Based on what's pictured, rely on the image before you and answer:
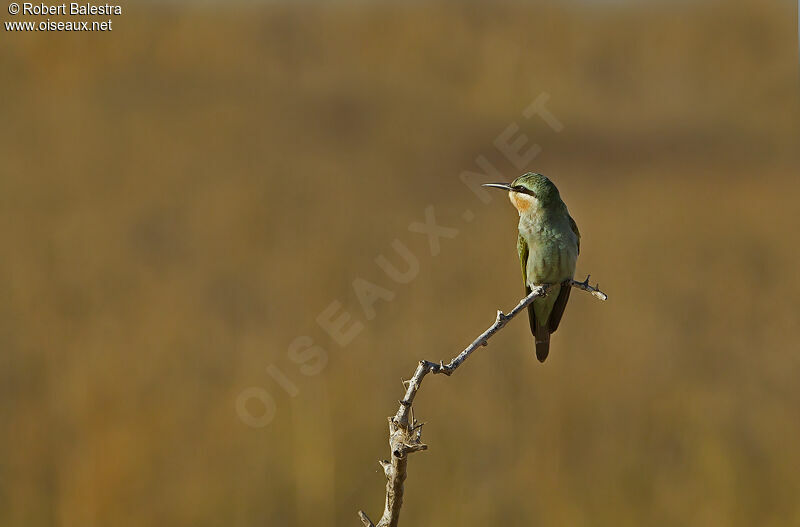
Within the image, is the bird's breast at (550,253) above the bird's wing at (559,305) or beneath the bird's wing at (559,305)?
above

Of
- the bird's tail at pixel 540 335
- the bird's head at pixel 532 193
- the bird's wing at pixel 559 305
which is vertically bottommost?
the bird's tail at pixel 540 335

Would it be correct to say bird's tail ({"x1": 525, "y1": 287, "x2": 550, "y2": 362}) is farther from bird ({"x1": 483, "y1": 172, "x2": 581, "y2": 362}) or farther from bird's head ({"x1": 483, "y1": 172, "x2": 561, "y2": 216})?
bird's head ({"x1": 483, "y1": 172, "x2": 561, "y2": 216})

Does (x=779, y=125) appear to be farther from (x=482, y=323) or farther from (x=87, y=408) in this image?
(x=87, y=408)

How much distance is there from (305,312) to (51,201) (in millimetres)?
2299

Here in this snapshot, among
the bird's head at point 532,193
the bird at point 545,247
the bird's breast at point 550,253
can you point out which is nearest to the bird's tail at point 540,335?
the bird at point 545,247

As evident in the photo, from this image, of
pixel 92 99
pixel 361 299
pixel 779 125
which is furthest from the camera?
pixel 779 125

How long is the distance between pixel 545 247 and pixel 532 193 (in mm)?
158

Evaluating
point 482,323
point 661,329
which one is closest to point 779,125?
point 661,329

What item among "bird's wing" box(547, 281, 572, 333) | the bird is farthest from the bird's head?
"bird's wing" box(547, 281, 572, 333)

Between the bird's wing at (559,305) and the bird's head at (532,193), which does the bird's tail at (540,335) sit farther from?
the bird's head at (532,193)

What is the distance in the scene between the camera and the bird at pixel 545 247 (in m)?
2.48

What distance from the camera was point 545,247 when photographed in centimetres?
251

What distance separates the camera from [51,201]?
19.0 feet

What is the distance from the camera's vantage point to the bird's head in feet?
8.13
